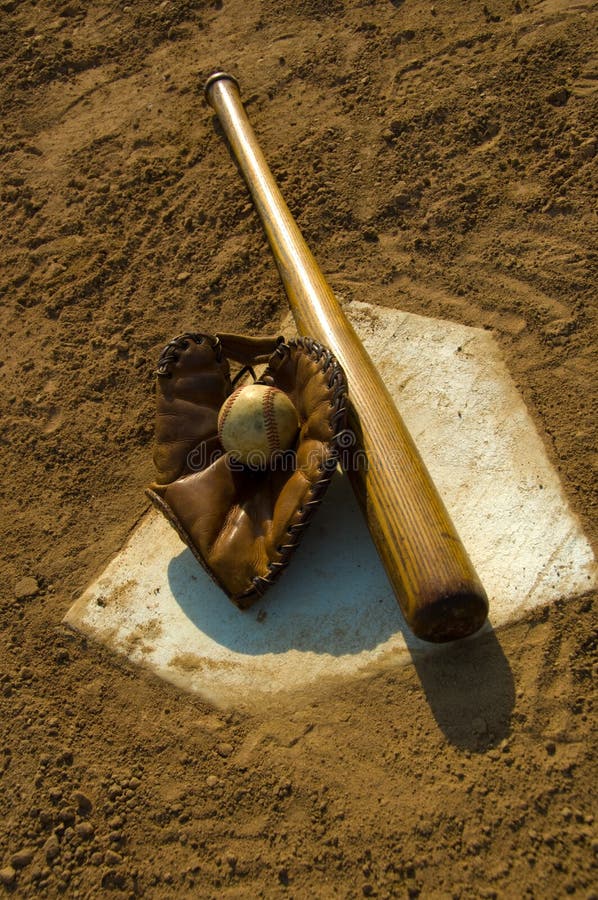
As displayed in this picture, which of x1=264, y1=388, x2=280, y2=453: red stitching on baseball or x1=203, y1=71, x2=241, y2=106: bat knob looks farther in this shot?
x1=203, y1=71, x2=241, y2=106: bat knob

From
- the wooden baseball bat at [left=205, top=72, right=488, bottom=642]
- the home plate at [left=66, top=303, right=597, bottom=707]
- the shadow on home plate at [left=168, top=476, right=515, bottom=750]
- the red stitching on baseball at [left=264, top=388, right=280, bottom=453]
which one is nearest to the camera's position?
the wooden baseball bat at [left=205, top=72, right=488, bottom=642]

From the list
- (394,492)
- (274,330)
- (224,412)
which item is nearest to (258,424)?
(224,412)

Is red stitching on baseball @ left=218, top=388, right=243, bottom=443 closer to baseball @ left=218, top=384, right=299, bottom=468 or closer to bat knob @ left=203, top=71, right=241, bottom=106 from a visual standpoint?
baseball @ left=218, top=384, right=299, bottom=468

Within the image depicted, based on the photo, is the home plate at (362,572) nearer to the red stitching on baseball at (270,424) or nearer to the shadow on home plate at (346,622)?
the shadow on home plate at (346,622)

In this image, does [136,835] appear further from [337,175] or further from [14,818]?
[337,175]

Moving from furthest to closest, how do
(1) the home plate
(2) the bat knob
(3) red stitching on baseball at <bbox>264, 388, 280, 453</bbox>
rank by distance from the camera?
1. (2) the bat knob
2. (3) red stitching on baseball at <bbox>264, 388, 280, 453</bbox>
3. (1) the home plate

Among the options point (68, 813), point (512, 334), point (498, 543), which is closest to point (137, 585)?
point (68, 813)

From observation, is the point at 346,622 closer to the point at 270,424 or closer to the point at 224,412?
the point at 270,424

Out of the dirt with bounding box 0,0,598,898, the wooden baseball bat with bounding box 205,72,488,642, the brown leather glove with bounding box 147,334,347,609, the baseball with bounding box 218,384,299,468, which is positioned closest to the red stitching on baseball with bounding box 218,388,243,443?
the baseball with bounding box 218,384,299,468
